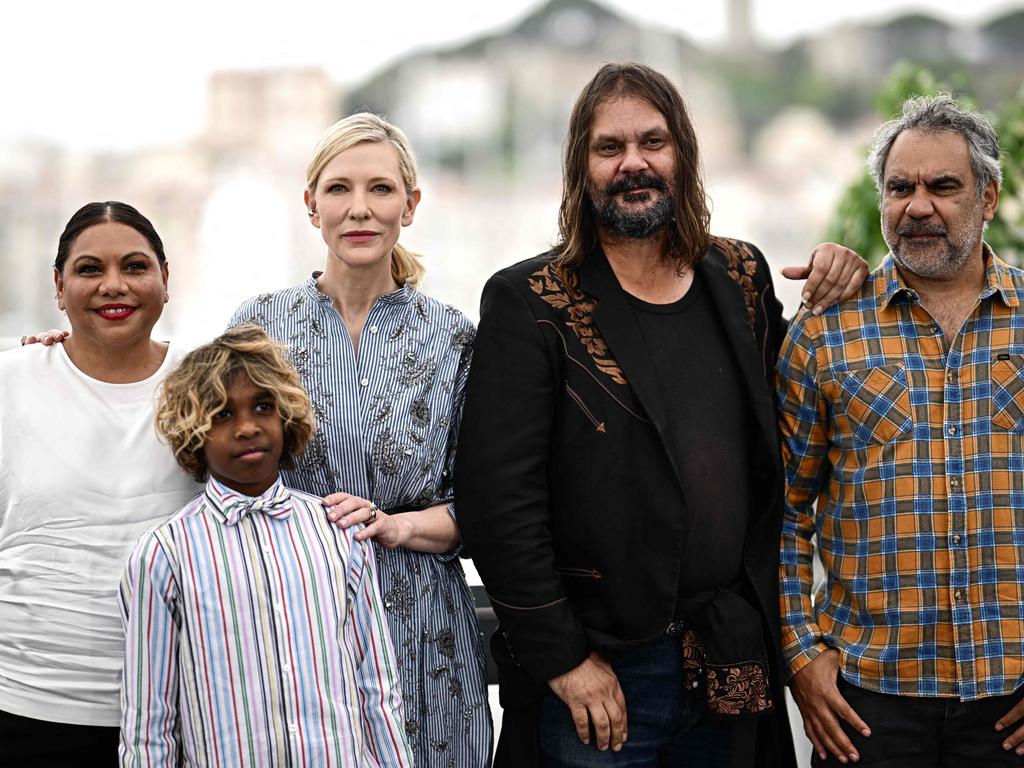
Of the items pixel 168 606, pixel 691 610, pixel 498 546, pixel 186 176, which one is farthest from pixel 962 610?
pixel 186 176

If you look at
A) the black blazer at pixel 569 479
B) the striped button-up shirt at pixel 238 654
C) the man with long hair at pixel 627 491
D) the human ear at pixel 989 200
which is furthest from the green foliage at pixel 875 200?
the striped button-up shirt at pixel 238 654

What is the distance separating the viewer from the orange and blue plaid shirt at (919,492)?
1.89 metres

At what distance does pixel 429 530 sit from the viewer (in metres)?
1.93

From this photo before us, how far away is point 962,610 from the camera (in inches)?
74.2

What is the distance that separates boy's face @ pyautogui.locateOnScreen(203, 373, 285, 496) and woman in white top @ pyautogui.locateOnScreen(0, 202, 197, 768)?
0.53 ft

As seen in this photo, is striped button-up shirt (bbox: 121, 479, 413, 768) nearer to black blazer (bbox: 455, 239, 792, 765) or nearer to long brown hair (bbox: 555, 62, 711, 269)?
black blazer (bbox: 455, 239, 792, 765)

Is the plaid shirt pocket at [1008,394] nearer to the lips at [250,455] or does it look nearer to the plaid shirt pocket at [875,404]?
the plaid shirt pocket at [875,404]

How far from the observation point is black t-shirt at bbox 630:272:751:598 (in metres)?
1.88

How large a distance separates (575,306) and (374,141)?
46 cm

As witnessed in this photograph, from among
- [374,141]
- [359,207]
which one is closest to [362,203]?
[359,207]

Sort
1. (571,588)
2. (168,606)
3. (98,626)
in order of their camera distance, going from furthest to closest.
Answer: (571,588) < (98,626) < (168,606)

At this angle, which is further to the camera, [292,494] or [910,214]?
[910,214]

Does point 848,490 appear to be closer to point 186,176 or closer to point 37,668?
point 37,668

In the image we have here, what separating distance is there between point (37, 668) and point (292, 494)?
471 millimetres
